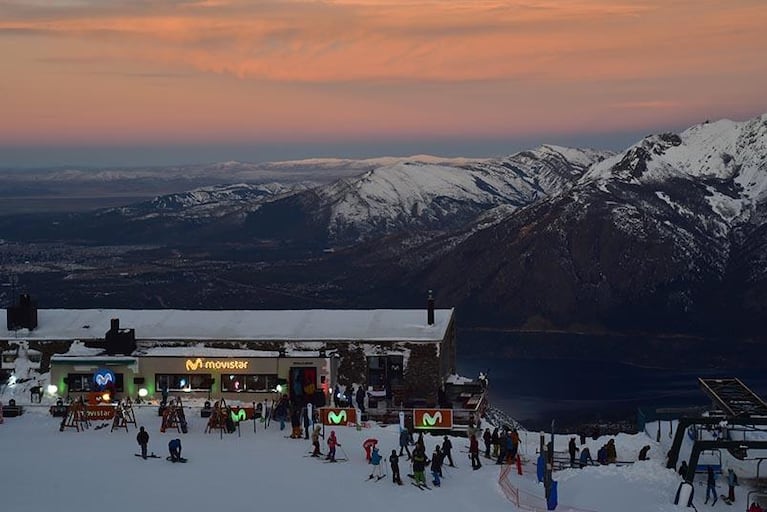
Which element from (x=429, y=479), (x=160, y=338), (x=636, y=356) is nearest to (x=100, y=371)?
(x=160, y=338)

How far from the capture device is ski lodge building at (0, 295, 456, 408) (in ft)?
162

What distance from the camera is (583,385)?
147 m

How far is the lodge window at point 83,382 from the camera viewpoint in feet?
162

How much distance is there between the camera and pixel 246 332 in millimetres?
53281

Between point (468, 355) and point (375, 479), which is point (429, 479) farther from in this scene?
point (468, 355)

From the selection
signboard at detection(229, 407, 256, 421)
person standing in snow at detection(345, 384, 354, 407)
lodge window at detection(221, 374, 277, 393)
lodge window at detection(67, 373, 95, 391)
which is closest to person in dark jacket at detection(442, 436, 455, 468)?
signboard at detection(229, 407, 256, 421)

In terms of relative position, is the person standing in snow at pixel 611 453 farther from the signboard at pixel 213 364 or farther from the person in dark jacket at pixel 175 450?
the signboard at pixel 213 364

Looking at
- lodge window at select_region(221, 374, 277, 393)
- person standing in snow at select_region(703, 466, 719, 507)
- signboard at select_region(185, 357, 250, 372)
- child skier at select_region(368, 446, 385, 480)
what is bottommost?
person standing in snow at select_region(703, 466, 719, 507)

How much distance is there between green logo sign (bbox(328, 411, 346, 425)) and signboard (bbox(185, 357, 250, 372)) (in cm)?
860

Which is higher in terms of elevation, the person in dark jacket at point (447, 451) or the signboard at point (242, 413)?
the signboard at point (242, 413)

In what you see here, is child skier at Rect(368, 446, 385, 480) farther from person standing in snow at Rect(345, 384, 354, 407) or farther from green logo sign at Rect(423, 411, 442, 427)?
person standing in snow at Rect(345, 384, 354, 407)

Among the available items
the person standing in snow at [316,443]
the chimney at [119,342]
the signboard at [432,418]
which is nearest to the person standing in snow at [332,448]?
the person standing in snow at [316,443]

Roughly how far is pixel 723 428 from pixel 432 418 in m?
10.5

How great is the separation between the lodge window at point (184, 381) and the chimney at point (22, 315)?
8.32 meters
